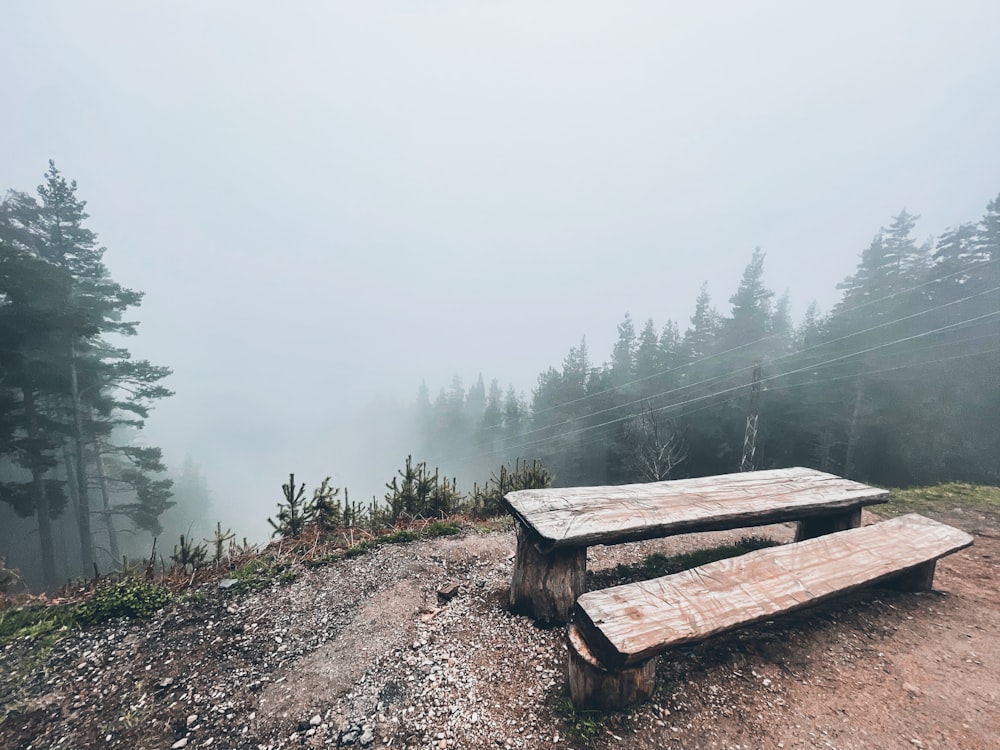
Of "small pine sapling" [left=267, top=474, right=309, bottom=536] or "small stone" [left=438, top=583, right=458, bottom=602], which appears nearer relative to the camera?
"small stone" [left=438, top=583, right=458, bottom=602]

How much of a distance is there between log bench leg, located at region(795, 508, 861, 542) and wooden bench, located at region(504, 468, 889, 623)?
1 cm

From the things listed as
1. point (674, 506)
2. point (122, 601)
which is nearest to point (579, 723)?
point (674, 506)

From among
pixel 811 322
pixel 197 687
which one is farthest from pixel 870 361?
pixel 197 687

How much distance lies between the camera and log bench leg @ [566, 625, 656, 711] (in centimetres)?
221

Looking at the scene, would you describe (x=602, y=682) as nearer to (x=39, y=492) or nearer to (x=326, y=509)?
(x=326, y=509)

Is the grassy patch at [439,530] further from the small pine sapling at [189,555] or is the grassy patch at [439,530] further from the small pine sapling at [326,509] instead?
the small pine sapling at [189,555]

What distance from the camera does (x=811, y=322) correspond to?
2562cm

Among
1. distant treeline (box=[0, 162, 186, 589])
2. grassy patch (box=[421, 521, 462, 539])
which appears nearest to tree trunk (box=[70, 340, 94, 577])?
distant treeline (box=[0, 162, 186, 589])

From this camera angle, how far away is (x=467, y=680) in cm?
261

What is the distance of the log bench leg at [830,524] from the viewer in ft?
13.6

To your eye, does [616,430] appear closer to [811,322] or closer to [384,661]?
[811,322]

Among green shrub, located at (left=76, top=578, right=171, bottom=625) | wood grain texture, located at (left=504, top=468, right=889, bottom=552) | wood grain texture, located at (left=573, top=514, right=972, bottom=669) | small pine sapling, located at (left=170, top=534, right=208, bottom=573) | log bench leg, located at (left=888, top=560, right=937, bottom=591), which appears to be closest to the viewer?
wood grain texture, located at (left=573, top=514, right=972, bottom=669)

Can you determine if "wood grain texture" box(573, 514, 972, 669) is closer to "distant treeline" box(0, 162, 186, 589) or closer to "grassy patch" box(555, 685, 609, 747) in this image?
"grassy patch" box(555, 685, 609, 747)

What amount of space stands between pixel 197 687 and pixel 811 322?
35.1m
